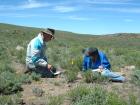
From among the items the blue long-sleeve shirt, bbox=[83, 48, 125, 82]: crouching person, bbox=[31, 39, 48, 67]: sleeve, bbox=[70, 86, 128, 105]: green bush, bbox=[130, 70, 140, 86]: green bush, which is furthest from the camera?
bbox=[31, 39, 48, 67]: sleeve

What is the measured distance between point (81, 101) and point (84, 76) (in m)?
3.92

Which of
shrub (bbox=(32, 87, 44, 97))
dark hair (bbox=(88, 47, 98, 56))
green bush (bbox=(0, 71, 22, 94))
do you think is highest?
dark hair (bbox=(88, 47, 98, 56))

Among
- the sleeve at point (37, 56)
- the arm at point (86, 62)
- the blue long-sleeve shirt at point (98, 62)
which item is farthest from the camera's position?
the sleeve at point (37, 56)

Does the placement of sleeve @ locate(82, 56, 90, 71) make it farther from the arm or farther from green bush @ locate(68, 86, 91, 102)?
green bush @ locate(68, 86, 91, 102)

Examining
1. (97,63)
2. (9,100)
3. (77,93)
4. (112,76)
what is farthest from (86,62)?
(9,100)

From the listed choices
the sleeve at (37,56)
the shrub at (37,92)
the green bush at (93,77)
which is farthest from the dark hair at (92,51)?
the shrub at (37,92)

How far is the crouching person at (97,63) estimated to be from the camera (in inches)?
504

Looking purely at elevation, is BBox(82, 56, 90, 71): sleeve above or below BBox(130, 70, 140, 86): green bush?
above

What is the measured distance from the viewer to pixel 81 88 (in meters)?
9.84

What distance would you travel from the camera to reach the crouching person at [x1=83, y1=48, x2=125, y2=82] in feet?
42.0

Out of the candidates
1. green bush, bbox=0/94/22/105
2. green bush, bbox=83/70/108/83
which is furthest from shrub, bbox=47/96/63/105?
green bush, bbox=83/70/108/83

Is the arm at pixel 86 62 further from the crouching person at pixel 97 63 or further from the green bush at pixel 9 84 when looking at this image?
the green bush at pixel 9 84

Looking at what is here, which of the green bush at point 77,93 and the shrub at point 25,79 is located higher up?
the shrub at point 25,79

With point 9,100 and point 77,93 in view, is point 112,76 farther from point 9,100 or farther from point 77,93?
point 9,100
